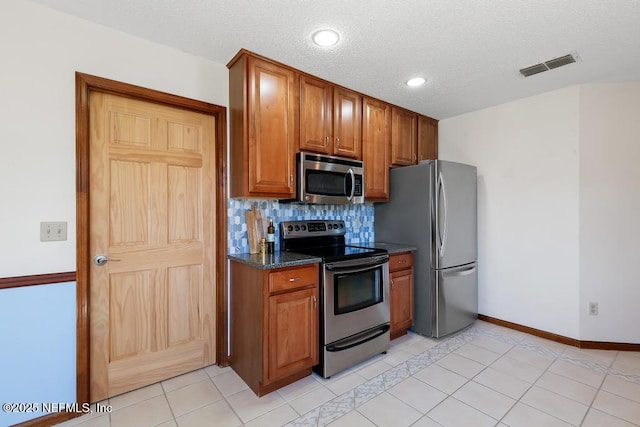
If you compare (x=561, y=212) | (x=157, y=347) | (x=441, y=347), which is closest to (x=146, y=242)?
(x=157, y=347)

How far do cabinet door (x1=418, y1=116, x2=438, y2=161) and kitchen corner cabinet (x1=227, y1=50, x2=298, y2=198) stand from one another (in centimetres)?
182

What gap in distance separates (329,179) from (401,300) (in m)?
1.37

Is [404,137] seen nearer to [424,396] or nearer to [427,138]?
[427,138]

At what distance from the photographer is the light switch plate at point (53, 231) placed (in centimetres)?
176

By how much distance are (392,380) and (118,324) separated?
2.00 meters

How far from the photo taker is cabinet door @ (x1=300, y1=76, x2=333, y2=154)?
8.20 feet

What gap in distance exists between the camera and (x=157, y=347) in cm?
220

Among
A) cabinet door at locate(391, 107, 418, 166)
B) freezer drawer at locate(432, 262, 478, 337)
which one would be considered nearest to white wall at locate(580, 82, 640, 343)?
freezer drawer at locate(432, 262, 478, 337)

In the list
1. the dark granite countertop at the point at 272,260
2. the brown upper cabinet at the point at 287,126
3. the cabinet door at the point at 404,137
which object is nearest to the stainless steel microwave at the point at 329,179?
the brown upper cabinet at the point at 287,126

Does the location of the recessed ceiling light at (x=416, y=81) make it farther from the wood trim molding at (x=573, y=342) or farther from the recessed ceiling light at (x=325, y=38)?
the wood trim molding at (x=573, y=342)

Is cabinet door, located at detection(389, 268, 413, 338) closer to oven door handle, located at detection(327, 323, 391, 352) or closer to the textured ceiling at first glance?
oven door handle, located at detection(327, 323, 391, 352)

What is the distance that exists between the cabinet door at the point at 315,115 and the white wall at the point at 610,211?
2.37 metres

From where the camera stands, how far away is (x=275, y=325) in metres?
2.03

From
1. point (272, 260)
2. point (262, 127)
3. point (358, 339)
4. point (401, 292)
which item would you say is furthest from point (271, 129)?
point (401, 292)
